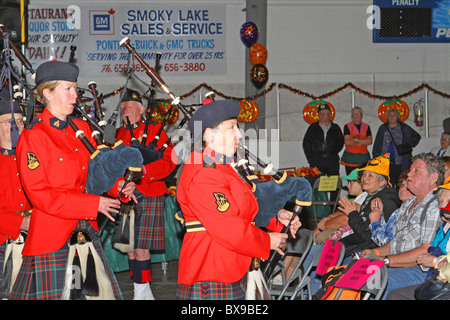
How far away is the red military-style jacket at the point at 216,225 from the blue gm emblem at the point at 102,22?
8122 mm

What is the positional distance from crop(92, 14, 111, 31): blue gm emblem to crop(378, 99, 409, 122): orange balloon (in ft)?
16.0

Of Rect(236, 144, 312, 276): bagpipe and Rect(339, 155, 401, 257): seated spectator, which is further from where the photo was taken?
Rect(339, 155, 401, 257): seated spectator

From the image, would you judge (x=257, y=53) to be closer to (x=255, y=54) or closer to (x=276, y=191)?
(x=255, y=54)

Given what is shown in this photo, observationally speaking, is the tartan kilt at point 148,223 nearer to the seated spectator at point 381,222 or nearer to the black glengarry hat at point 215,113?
the seated spectator at point 381,222

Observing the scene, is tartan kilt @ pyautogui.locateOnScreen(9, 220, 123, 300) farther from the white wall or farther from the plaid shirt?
the white wall

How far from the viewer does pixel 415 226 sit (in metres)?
3.85

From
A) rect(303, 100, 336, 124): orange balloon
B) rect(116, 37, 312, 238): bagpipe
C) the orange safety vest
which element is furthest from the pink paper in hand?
rect(303, 100, 336, 124): orange balloon

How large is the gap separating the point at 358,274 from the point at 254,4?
8.05 m

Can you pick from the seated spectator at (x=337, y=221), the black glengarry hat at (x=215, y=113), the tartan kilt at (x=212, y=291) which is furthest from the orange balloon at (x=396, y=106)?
the tartan kilt at (x=212, y=291)

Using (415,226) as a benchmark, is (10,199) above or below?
above

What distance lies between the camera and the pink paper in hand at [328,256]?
3.83m

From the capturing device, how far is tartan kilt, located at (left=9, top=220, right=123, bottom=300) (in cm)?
279

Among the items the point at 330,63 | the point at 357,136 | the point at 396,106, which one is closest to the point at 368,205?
the point at 357,136

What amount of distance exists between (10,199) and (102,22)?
24.0 ft
